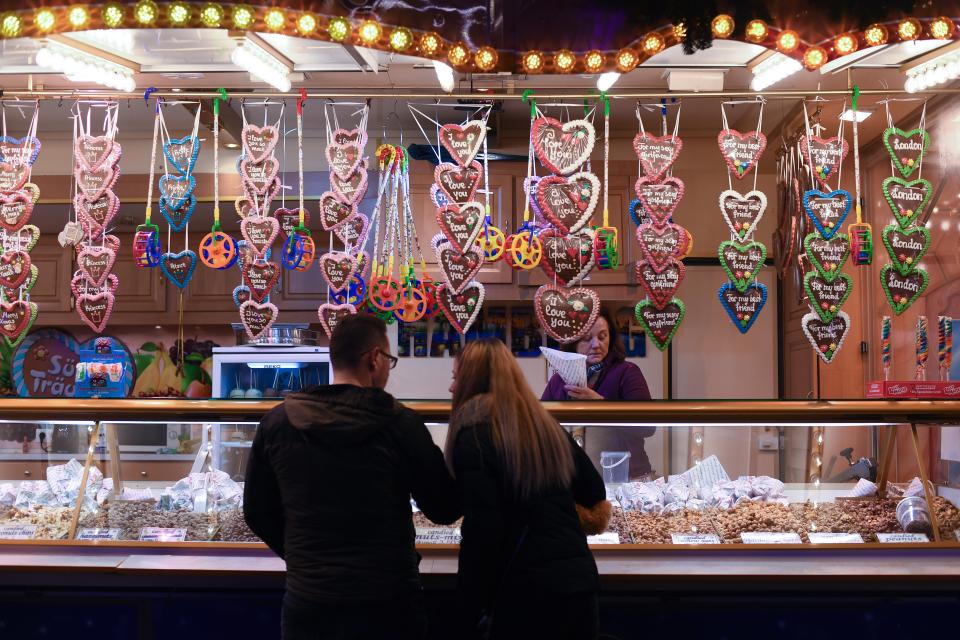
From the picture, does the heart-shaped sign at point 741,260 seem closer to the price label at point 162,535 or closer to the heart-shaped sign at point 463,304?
the heart-shaped sign at point 463,304

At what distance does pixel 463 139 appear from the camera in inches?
151

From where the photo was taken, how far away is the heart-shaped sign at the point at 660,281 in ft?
12.5

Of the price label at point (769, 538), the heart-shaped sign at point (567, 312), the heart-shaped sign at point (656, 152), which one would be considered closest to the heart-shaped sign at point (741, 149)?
the heart-shaped sign at point (656, 152)

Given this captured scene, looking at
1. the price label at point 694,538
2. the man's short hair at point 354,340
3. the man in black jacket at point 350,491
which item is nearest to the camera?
the man in black jacket at point 350,491

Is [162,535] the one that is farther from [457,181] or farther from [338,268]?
[457,181]

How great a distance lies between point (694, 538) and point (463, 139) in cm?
208

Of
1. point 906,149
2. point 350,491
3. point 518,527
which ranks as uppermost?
point 906,149

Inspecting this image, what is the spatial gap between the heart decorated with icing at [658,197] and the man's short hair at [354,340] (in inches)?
78.8

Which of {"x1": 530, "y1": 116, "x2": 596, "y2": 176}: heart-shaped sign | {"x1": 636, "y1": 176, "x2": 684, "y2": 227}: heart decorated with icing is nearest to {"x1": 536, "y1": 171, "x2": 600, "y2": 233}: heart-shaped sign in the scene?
{"x1": 530, "y1": 116, "x2": 596, "y2": 176}: heart-shaped sign

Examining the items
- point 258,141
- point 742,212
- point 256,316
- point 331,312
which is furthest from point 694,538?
point 258,141

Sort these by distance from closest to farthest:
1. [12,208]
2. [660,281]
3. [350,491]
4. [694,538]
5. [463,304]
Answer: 1. [350,491]
2. [694,538]
3. [660,281]
4. [463,304]
5. [12,208]

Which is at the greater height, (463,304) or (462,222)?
(462,222)

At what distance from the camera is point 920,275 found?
3.80 m

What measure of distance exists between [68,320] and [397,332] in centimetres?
264
